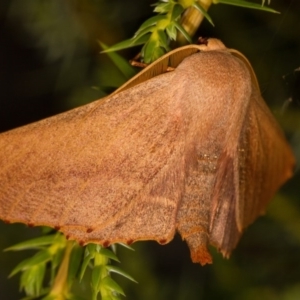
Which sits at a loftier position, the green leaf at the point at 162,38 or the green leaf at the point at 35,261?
the green leaf at the point at 162,38

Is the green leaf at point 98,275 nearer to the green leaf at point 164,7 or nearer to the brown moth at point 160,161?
the brown moth at point 160,161

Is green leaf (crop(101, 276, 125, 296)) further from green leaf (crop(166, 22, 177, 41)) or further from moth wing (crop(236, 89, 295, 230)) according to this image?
green leaf (crop(166, 22, 177, 41))

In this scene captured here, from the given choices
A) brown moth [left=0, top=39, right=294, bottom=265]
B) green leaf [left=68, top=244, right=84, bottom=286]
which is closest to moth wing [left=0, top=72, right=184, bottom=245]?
brown moth [left=0, top=39, right=294, bottom=265]

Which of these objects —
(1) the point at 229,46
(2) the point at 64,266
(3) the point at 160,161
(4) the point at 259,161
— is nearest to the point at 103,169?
(3) the point at 160,161

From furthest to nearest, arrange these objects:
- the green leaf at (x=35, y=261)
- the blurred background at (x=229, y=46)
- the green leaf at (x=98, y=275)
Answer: the blurred background at (x=229, y=46), the green leaf at (x=35, y=261), the green leaf at (x=98, y=275)

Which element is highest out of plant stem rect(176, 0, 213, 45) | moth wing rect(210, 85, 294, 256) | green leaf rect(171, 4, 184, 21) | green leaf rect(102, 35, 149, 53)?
green leaf rect(171, 4, 184, 21)

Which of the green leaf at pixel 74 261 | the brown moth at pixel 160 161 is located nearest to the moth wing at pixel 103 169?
the brown moth at pixel 160 161
